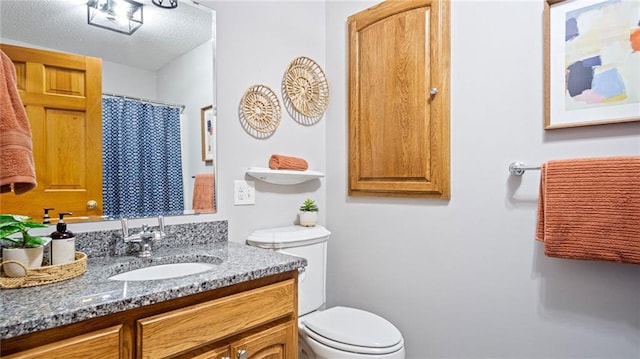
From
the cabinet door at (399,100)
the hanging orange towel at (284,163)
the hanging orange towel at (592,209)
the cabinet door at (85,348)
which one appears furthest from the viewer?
the hanging orange towel at (284,163)

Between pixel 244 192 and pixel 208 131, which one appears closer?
pixel 208 131

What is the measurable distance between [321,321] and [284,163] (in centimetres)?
78

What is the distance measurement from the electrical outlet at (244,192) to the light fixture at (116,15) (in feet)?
2.52

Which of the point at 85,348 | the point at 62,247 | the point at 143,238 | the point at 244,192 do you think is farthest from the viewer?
the point at 244,192

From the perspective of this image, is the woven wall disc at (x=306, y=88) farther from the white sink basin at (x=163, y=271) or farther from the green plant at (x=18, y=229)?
the green plant at (x=18, y=229)

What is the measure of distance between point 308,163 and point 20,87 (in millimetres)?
1273

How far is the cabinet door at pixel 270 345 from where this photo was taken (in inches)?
41.1

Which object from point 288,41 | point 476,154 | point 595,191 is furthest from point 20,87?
point 595,191

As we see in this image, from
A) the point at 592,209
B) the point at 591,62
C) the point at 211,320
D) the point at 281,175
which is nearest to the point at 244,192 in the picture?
the point at 281,175

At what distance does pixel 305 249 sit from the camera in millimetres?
1688

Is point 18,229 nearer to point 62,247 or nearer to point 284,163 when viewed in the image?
point 62,247

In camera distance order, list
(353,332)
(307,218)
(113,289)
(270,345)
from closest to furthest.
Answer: (113,289)
(270,345)
(353,332)
(307,218)

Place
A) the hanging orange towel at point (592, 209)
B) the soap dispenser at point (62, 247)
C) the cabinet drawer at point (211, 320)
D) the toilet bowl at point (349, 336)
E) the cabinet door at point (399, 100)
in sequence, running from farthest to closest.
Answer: the cabinet door at point (399, 100) < the toilet bowl at point (349, 336) < the hanging orange towel at point (592, 209) < the soap dispenser at point (62, 247) < the cabinet drawer at point (211, 320)

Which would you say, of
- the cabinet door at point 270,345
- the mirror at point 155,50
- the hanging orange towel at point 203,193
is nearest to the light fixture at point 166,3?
the mirror at point 155,50
